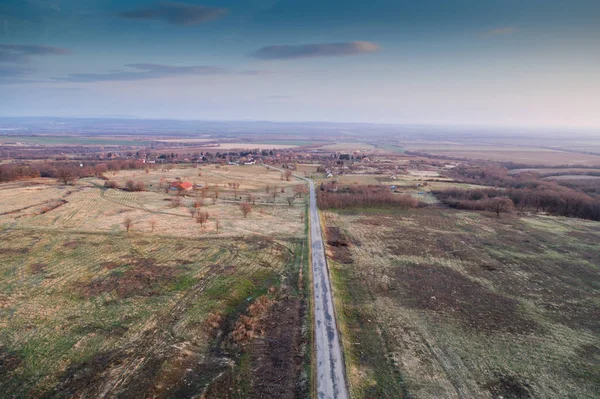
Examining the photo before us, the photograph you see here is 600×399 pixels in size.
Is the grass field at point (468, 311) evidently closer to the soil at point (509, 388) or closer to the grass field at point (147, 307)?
the soil at point (509, 388)

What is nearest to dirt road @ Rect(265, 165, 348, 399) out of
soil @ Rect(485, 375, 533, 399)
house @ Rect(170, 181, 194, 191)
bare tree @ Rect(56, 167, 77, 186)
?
soil @ Rect(485, 375, 533, 399)

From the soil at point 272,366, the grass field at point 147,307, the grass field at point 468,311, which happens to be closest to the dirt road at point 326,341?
the grass field at point 468,311

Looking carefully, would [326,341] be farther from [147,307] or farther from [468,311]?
[147,307]

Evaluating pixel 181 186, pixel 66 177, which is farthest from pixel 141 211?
pixel 66 177

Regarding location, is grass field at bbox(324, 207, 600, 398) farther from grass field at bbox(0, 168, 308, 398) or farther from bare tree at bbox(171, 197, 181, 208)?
bare tree at bbox(171, 197, 181, 208)

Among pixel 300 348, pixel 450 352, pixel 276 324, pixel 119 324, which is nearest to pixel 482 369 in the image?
pixel 450 352
